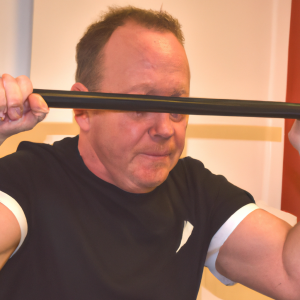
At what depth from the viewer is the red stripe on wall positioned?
1.38 meters

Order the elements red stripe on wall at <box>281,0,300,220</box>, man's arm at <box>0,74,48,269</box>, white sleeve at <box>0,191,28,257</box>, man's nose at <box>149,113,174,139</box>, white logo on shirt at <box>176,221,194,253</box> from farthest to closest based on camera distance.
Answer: red stripe on wall at <box>281,0,300,220</box>
white logo on shirt at <box>176,221,194,253</box>
man's nose at <box>149,113,174,139</box>
white sleeve at <box>0,191,28,257</box>
man's arm at <box>0,74,48,269</box>

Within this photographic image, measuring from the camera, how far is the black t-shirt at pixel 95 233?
2.45 feet

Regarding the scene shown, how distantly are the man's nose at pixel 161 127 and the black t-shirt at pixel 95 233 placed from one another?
0.19 metres

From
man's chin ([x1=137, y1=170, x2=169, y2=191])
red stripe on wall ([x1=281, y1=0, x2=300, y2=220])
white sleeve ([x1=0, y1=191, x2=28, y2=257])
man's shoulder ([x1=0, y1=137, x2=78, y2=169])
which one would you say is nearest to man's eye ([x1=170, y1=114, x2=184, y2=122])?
man's chin ([x1=137, y1=170, x2=169, y2=191])

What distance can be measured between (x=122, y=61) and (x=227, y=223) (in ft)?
1.78

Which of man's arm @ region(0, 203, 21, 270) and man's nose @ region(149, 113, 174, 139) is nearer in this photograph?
man's arm @ region(0, 203, 21, 270)

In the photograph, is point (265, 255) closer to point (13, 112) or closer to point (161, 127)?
point (161, 127)

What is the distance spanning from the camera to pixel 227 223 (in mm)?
914

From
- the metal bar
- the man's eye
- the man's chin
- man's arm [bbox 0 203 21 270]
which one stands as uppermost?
the metal bar

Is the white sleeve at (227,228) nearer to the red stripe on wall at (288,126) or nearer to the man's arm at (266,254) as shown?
the man's arm at (266,254)

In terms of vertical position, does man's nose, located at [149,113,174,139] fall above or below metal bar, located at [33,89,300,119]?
below

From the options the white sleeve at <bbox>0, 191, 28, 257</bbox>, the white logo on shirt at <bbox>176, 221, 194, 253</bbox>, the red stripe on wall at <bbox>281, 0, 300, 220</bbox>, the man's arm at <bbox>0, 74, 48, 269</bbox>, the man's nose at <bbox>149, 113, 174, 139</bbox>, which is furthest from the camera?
the red stripe on wall at <bbox>281, 0, 300, 220</bbox>

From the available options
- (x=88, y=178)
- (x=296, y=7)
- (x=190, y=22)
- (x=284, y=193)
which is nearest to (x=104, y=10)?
(x=190, y=22)

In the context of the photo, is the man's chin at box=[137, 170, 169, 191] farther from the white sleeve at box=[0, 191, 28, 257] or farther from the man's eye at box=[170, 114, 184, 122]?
the white sleeve at box=[0, 191, 28, 257]
